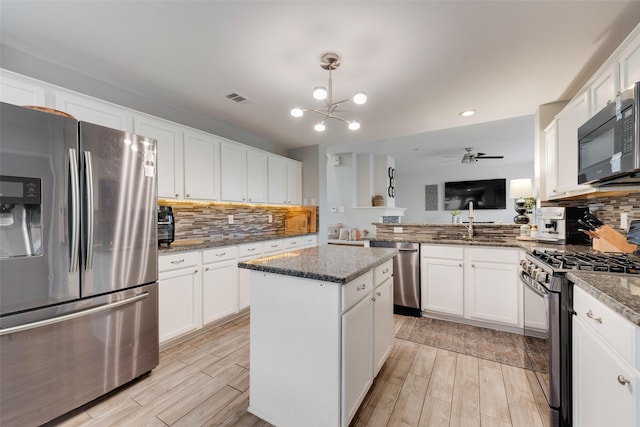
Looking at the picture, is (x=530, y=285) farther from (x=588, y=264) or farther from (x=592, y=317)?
(x=592, y=317)

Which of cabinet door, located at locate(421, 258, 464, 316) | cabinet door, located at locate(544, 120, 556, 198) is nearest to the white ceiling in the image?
cabinet door, located at locate(544, 120, 556, 198)

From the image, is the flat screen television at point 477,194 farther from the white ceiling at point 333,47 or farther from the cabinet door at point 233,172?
the cabinet door at point 233,172

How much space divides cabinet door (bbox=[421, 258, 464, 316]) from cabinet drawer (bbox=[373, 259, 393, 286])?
1.19m

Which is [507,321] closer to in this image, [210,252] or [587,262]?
[587,262]

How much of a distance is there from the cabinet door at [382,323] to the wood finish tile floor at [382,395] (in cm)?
19

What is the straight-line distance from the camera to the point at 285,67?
217cm

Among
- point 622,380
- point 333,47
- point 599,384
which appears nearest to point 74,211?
point 333,47

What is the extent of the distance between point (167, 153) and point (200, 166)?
0.39 meters

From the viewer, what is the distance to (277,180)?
13.7 ft

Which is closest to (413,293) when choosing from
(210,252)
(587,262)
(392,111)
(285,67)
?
(587,262)

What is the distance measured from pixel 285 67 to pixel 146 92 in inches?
60.0

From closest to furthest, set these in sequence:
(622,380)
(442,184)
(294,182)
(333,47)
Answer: (622,380) → (333,47) → (294,182) → (442,184)

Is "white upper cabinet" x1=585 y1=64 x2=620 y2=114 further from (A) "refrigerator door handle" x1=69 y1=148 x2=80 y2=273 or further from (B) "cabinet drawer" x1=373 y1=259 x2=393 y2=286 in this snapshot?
(A) "refrigerator door handle" x1=69 y1=148 x2=80 y2=273

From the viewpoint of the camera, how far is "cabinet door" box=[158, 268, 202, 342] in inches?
92.4
